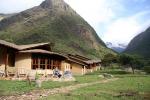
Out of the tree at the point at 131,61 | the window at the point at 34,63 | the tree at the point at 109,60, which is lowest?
the window at the point at 34,63

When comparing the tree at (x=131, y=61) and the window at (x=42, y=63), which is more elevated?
the tree at (x=131, y=61)

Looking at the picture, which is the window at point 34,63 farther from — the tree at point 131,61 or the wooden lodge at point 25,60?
the tree at point 131,61

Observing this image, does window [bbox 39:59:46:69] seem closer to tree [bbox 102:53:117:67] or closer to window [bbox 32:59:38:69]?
window [bbox 32:59:38:69]

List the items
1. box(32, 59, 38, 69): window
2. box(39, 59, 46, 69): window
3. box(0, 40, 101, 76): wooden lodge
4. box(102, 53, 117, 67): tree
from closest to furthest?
1. box(0, 40, 101, 76): wooden lodge
2. box(32, 59, 38, 69): window
3. box(39, 59, 46, 69): window
4. box(102, 53, 117, 67): tree

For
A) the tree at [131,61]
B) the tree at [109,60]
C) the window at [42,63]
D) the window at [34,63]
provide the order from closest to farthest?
1. the window at [34,63]
2. the window at [42,63]
3. the tree at [131,61]
4. the tree at [109,60]

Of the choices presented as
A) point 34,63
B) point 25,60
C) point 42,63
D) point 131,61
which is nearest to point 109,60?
point 131,61

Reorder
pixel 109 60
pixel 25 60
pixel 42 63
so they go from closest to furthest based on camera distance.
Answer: pixel 25 60, pixel 42 63, pixel 109 60

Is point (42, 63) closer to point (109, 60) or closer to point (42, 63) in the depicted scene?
point (42, 63)

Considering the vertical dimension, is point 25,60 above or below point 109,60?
Result: below

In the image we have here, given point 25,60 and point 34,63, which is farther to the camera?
point 34,63

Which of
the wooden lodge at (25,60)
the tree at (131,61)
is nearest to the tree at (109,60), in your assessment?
the tree at (131,61)

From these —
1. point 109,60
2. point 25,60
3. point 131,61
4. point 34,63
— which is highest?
point 109,60

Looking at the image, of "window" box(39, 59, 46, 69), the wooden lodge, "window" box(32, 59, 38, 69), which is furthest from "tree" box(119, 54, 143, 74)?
"window" box(32, 59, 38, 69)

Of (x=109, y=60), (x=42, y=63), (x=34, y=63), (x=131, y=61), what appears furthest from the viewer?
(x=109, y=60)
